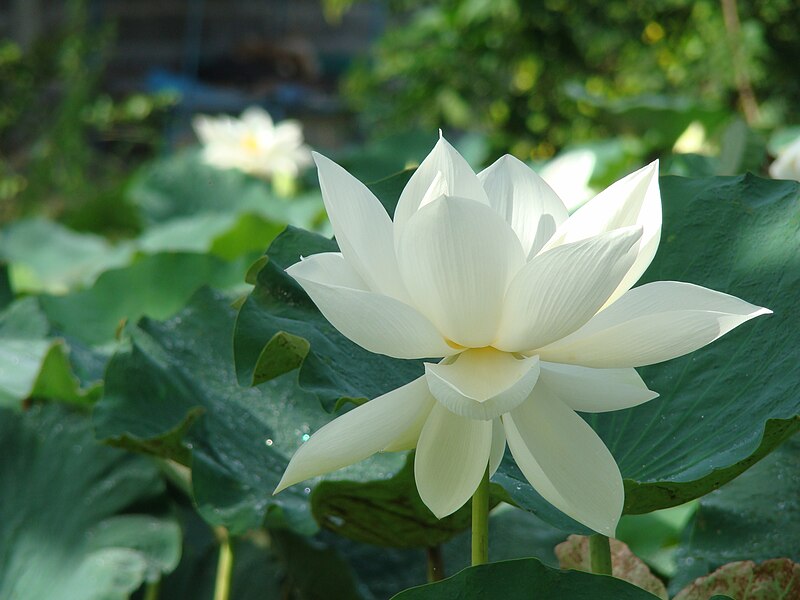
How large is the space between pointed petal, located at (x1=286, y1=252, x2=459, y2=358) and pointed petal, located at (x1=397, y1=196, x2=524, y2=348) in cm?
1

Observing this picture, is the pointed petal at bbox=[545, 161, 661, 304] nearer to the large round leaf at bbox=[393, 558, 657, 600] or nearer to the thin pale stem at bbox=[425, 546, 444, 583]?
the large round leaf at bbox=[393, 558, 657, 600]

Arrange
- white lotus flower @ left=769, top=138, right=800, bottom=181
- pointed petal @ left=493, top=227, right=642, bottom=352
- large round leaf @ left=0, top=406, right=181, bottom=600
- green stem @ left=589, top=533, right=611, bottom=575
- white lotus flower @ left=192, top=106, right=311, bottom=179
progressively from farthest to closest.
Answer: white lotus flower @ left=192, top=106, right=311, bottom=179 → white lotus flower @ left=769, top=138, right=800, bottom=181 → large round leaf @ left=0, top=406, right=181, bottom=600 → green stem @ left=589, top=533, right=611, bottom=575 → pointed petal @ left=493, top=227, right=642, bottom=352

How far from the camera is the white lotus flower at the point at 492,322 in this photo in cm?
41

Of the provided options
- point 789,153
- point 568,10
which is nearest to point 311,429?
point 789,153

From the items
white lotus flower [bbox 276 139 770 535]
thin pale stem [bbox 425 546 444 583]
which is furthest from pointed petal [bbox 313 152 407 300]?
thin pale stem [bbox 425 546 444 583]

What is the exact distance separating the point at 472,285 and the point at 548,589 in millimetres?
161

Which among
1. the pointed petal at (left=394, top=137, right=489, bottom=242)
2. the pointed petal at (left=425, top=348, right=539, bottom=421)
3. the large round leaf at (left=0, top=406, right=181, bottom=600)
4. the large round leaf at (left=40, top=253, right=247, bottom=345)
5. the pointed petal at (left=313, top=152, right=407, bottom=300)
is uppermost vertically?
the pointed petal at (left=394, top=137, right=489, bottom=242)

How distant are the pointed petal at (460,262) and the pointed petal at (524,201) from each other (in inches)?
2.4

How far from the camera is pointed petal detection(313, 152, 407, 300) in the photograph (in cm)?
45

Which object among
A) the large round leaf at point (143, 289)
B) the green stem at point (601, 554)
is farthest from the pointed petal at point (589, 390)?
the large round leaf at point (143, 289)

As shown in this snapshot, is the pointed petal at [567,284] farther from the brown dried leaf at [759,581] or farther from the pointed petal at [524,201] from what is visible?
the brown dried leaf at [759,581]

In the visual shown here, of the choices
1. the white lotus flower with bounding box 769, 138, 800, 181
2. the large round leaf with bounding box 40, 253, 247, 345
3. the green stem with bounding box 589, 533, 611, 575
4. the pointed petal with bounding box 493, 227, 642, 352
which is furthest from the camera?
the large round leaf with bounding box 40, 253, 247, 345

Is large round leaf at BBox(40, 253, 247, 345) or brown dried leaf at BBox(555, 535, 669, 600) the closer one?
brown dried leaf at BBox(555, 535, 669, 600)

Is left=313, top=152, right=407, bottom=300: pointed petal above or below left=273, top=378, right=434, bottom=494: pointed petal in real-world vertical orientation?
above
